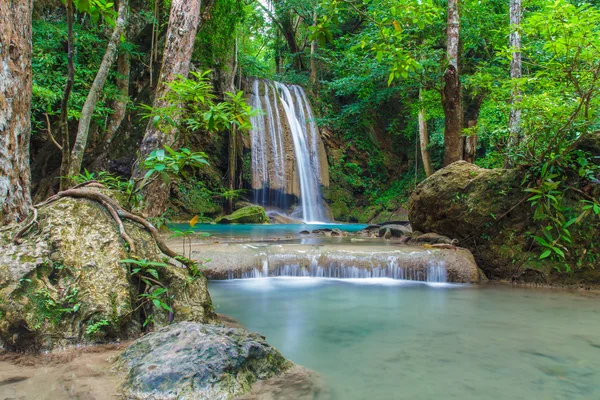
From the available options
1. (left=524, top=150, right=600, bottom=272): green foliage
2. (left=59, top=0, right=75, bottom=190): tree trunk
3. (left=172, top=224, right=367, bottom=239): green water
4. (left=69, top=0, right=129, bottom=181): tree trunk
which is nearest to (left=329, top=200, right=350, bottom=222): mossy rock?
(left=172, top=224, right=367, bottom=239): green water

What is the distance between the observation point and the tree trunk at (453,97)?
745cm

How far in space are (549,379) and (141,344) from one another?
2.30 meters

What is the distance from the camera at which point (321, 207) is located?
1681 cm

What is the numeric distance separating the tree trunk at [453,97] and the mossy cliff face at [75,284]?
6421mm

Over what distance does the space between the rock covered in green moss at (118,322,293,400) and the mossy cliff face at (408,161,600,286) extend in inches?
168

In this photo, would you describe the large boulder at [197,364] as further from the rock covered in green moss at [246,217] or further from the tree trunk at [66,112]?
the rock covered in green moss at [246,217]

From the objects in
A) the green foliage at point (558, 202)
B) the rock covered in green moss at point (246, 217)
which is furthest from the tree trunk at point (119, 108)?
the green foliage at point (558, 202)

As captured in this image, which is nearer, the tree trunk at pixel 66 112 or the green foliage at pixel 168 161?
the green foliage at pixel 168 161

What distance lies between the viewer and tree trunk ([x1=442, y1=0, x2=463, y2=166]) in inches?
293

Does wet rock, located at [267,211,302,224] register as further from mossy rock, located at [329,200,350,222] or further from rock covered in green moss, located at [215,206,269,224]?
mossy rock, located at [329,200,350,222]

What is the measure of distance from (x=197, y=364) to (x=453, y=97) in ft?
23.7

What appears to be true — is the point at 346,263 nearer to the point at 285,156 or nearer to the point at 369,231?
the point at 369,231

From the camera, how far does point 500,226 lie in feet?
17.7

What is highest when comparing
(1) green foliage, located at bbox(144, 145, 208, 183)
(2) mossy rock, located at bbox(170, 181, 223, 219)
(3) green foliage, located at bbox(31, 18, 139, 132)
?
(3) green foliage, located at bbox(31, 18, 139, 132)
